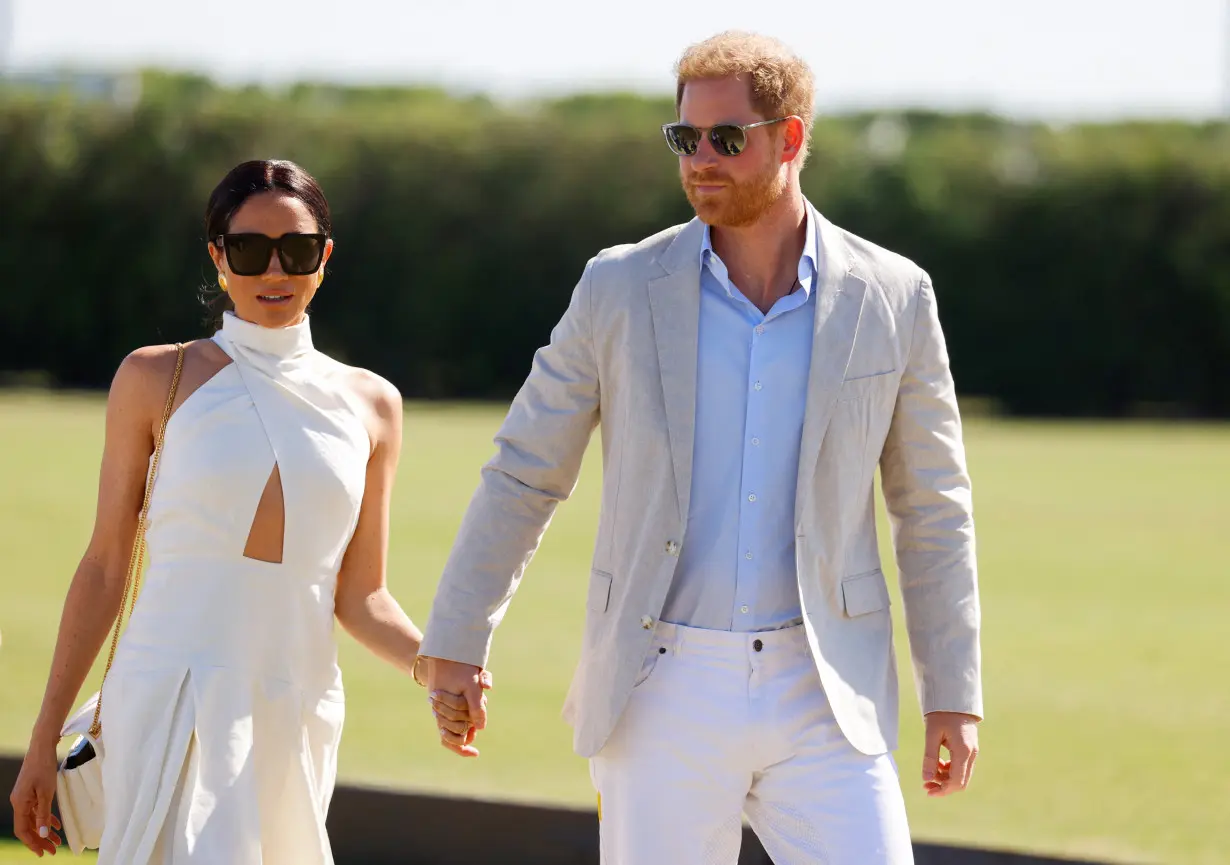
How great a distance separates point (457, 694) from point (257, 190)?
1015mm

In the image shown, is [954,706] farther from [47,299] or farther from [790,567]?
[47,299]

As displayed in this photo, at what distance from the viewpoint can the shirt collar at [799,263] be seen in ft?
10.3

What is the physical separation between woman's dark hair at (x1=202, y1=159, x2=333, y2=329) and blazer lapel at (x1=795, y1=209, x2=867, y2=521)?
3.01 ft

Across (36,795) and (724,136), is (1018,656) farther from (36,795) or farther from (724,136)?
(36,795)

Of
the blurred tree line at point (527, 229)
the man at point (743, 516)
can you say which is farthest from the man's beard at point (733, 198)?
the blurred tree line at point (527, 229)

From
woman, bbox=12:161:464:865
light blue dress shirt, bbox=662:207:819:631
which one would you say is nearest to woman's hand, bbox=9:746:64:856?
woman, bbox=12:161:464:865

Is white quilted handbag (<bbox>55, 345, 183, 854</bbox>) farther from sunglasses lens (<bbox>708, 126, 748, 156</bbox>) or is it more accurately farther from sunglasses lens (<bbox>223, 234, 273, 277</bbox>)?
sunglasses lens (<bbox>708, 126, 748, 156</bbox>)

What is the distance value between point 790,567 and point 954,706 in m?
0.40

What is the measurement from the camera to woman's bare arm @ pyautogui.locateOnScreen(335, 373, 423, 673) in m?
3.42

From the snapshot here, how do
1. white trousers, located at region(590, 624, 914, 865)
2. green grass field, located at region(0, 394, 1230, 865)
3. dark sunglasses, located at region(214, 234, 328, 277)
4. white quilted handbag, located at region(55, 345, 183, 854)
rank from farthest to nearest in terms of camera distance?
green grass field, located at region(0, 394, 1230, 865), dark sunglasses, located at region(214, 234, 328, 277), white quilted handbag, located at region(55, 345, 183, 854), white trousers, located at region(590, 624, 914, 865)

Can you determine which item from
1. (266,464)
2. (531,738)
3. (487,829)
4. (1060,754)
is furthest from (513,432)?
(1060,754)

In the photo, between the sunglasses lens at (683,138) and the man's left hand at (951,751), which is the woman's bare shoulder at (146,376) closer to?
the sunglasses lens at (683,138)

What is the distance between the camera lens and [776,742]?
2.97 meters

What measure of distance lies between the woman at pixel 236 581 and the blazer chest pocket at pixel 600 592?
504mm
